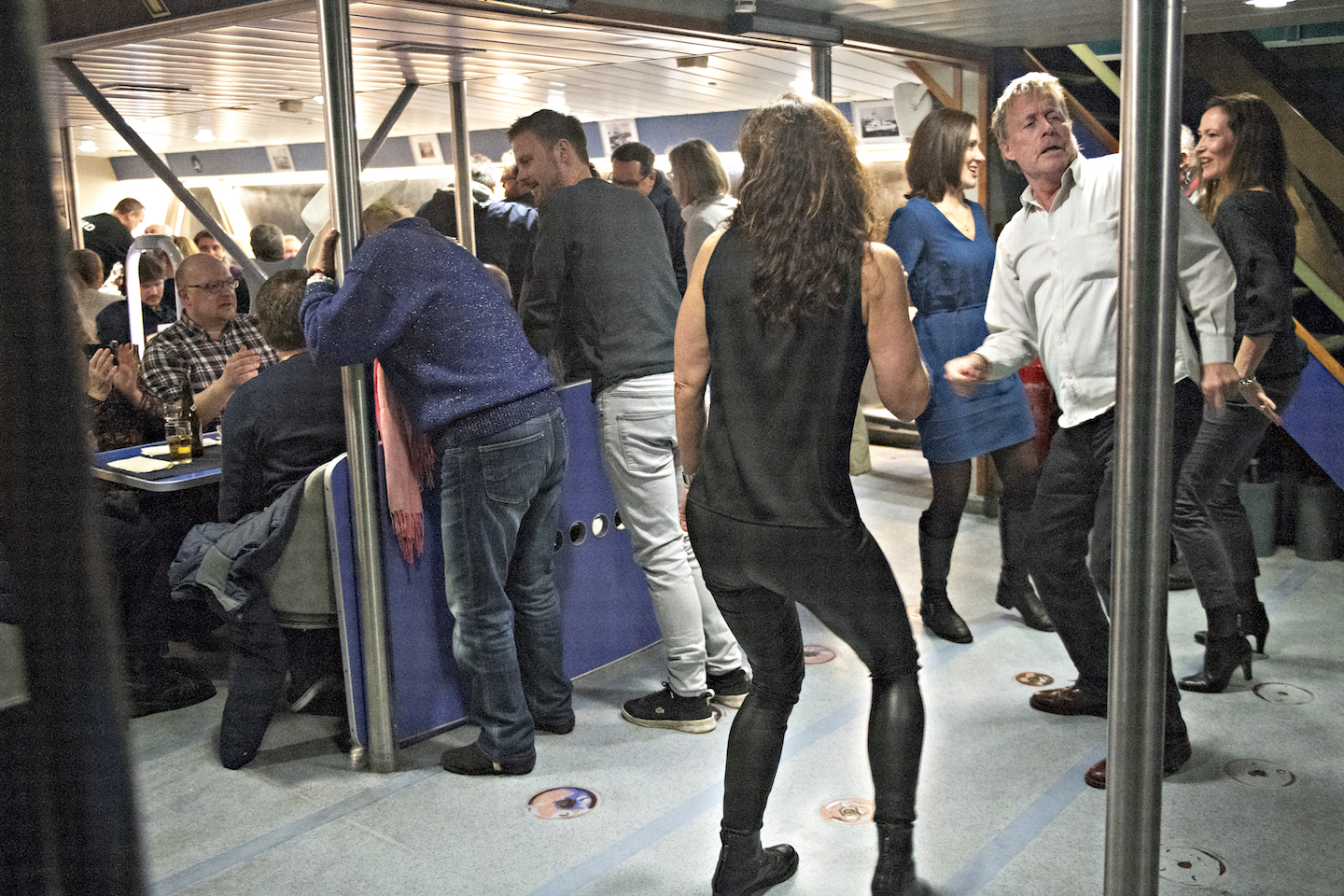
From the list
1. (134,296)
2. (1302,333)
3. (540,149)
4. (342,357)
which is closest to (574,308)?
(540,149)

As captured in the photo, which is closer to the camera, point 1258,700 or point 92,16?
point 1258,700

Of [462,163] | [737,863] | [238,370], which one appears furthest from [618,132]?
[737,863]

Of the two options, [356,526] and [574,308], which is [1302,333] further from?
[356,526]

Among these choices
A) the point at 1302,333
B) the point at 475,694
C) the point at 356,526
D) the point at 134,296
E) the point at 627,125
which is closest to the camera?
the point at 356,526

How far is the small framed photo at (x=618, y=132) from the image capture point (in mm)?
9932

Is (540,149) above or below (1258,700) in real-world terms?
above

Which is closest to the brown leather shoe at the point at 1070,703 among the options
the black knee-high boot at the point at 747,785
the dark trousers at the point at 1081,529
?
the dark trousers at the point at 1081,529

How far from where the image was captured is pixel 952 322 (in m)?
4.25

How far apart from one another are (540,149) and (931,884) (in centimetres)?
246

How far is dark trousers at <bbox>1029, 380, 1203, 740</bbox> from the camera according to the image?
Answer: 312cm

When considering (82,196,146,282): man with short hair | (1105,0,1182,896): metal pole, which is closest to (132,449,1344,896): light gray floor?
(1105,0,1182,896): metal pole

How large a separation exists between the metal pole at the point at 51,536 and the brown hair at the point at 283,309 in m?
3.35

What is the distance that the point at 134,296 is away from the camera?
5758 mm

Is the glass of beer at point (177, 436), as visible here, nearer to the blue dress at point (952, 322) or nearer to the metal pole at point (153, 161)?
the metal pole at point (153, 161)
